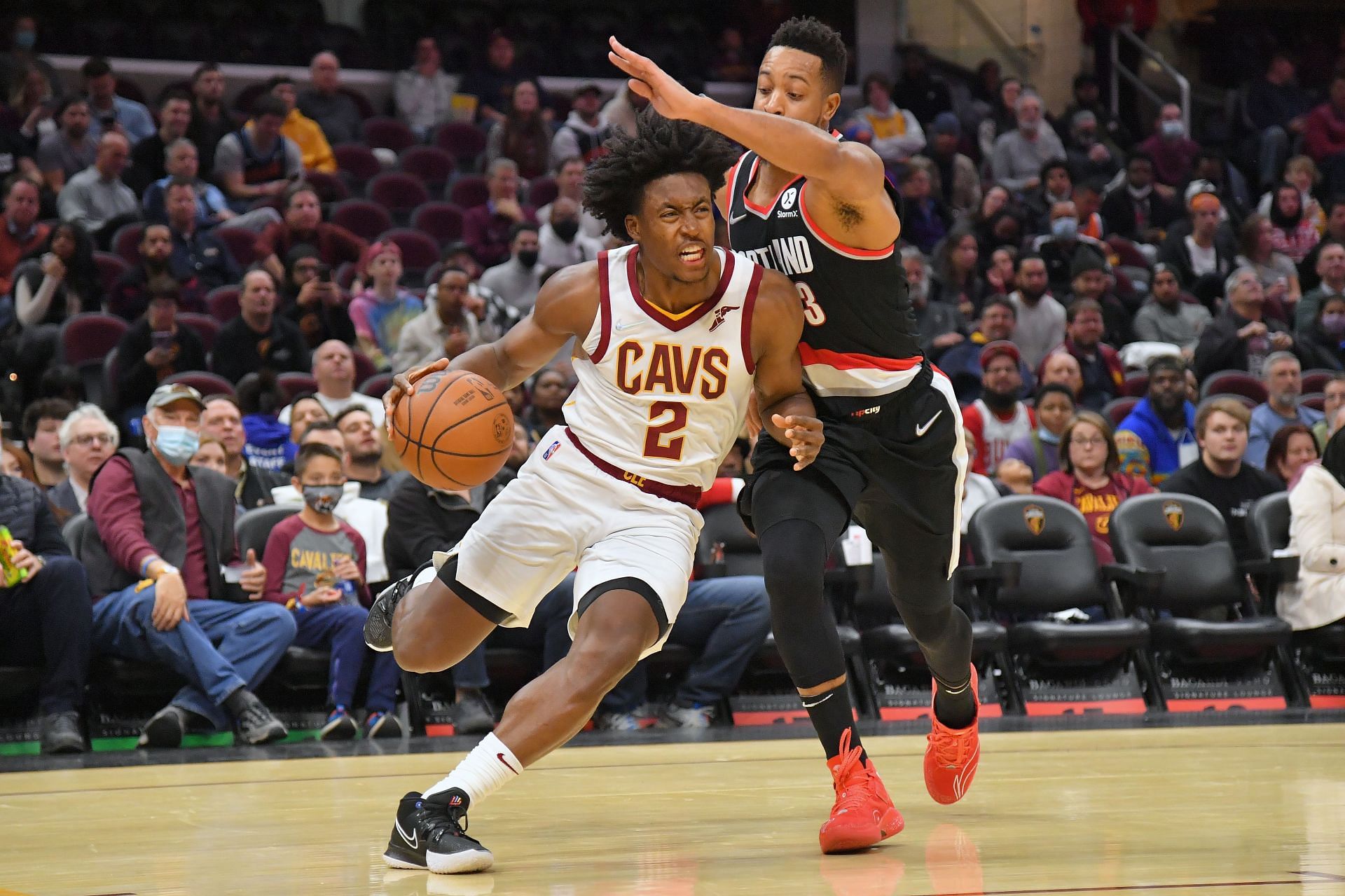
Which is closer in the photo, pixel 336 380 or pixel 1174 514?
pixel 1174 514

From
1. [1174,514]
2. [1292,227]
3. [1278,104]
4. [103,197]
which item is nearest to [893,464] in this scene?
[1174,514]

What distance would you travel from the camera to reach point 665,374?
383cm

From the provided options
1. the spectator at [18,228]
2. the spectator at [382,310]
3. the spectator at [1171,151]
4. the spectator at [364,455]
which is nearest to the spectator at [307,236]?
the spectator at [382,310]

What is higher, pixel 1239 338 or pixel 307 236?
pixel 307 236

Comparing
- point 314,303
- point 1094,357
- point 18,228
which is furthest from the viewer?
point 1094,357

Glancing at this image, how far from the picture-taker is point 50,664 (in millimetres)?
6648

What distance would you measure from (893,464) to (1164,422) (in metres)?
6.09

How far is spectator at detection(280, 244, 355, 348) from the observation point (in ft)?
33.1

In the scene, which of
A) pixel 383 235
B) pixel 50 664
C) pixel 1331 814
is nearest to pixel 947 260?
pixel 383 235

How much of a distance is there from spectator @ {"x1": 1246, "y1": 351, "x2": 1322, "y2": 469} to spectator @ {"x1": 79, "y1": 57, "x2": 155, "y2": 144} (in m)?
8.07

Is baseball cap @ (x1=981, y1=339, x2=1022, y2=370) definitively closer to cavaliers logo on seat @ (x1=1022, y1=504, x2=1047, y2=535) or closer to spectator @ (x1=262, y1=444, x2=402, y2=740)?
cavaliers logo on seat @ (x1=1022, y1=504, x2=1047, y2=535)

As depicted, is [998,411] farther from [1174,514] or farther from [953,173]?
[953,173]

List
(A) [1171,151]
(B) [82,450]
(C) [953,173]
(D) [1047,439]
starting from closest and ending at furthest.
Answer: (B) [82,450] → (D) [1047,439] → (C) [953,173] → (A) [1171,151]

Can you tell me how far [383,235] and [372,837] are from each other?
7.83m
